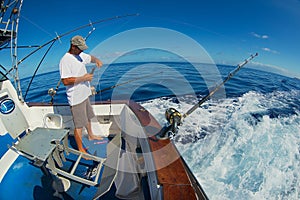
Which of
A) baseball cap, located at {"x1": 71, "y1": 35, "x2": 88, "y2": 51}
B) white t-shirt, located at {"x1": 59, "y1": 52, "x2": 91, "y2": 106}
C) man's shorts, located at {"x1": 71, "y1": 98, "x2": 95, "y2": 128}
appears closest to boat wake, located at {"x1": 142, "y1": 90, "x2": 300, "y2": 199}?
man's shorts, located at {"x1": 71, "y1": 98, "x2": 95, "y2": 128}

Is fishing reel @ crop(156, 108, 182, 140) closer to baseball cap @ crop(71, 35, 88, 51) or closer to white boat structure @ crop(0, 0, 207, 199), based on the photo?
white boat structure @ crop(0, 0, 207, 199)

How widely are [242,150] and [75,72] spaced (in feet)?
10.3

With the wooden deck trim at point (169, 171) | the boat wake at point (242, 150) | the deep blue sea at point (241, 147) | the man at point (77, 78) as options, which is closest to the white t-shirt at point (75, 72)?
the man at point (77, 78)

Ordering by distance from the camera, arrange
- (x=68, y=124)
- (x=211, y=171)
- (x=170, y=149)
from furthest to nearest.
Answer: (x=211, y=171) → (x=68, y=124) → (x=170, y=149)

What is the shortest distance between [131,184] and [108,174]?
0.75 feet

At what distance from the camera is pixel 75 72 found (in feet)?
5.06

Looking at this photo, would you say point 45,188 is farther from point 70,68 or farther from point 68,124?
point 70,68

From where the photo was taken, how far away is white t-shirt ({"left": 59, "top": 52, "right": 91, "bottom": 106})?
1.48 m

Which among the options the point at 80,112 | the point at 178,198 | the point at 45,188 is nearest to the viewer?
the point at 178,198

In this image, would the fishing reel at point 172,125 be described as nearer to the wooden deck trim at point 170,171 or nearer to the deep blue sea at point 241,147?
the wooden deck trim at point 170,171

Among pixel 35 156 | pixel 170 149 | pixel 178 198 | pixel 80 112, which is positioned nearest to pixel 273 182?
pixel 170 149

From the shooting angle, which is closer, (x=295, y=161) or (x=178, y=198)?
(x=178, y=198)

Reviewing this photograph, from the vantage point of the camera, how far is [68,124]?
236cm

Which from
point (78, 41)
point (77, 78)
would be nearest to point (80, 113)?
point (77, 78)
